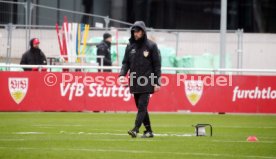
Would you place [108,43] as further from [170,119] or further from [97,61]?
[170,119]

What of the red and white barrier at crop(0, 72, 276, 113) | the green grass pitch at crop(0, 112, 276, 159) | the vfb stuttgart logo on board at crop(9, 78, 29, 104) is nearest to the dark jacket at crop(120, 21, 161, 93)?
the green grass pitch at crop(0, 112, 276, 159)

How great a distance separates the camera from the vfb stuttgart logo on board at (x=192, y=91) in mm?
24312

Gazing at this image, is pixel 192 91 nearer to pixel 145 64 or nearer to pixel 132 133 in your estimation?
pixel 145 64

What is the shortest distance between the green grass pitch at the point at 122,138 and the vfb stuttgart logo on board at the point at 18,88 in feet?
4.57

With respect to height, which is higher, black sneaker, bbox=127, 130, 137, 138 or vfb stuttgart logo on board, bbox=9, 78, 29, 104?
vfb stuttgart logo on board, bbox=9, 78, 29, 104

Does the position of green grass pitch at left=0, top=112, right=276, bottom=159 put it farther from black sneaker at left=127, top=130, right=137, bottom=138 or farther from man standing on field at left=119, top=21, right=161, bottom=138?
man standing on field at left=119, top=21, right=161, bottom=138

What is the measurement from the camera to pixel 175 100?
24.3 m

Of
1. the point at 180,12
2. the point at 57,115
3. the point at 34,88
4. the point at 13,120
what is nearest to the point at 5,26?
the point at 34,88

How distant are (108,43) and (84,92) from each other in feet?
10.7

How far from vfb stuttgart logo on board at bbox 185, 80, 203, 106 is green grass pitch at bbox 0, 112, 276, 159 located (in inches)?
64.5

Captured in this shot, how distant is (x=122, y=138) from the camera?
15.4 m

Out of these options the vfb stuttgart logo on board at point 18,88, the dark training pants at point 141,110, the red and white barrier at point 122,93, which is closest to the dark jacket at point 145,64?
the dark training pants at point 141,110

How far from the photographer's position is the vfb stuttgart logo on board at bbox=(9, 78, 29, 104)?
945 inches

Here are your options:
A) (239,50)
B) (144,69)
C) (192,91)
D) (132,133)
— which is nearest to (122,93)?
(192,91)
